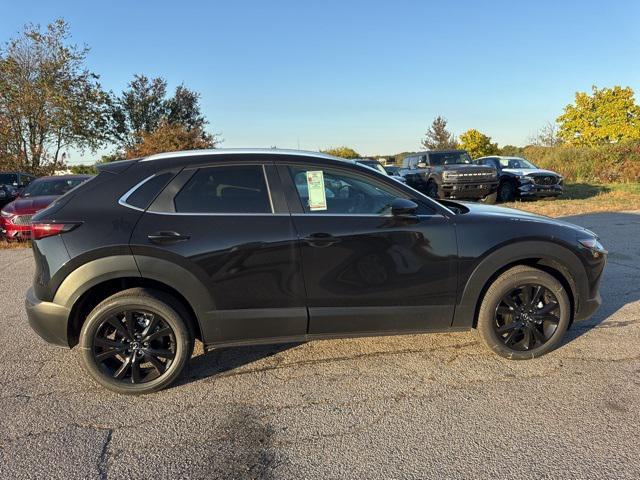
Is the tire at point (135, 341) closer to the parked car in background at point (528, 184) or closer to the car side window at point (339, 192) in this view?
the car side window at point (339, 192)

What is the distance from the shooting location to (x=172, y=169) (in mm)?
3318

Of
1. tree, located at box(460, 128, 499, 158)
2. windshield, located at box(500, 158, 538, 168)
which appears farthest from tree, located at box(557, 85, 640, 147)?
windshield, located at box(500, 158, 538, 168)

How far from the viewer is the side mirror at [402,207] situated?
3.35 metres

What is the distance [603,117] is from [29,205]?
5134 cm

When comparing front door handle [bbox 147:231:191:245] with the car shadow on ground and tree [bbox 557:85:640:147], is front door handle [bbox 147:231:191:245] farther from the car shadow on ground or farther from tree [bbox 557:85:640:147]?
tree [bbox 557:85:640:147]

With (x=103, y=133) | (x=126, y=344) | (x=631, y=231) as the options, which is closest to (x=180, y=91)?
(x=103, y=133)

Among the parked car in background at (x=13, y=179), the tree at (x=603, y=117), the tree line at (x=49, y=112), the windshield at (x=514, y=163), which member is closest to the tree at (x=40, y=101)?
the tree line at (x=49, y=112)

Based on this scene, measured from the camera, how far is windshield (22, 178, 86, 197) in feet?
32.9

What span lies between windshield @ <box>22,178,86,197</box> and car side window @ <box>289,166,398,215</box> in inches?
331

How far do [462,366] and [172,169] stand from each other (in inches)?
109

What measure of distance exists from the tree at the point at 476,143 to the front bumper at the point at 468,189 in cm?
3174

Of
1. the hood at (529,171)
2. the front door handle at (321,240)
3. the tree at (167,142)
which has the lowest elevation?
the hood at (529,171)

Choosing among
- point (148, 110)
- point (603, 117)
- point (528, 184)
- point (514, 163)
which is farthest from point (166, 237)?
point (603, 117)

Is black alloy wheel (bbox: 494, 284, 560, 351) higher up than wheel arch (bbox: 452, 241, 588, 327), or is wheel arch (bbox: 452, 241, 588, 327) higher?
wheel arch (bbox: 452, 241, 588, 327)
